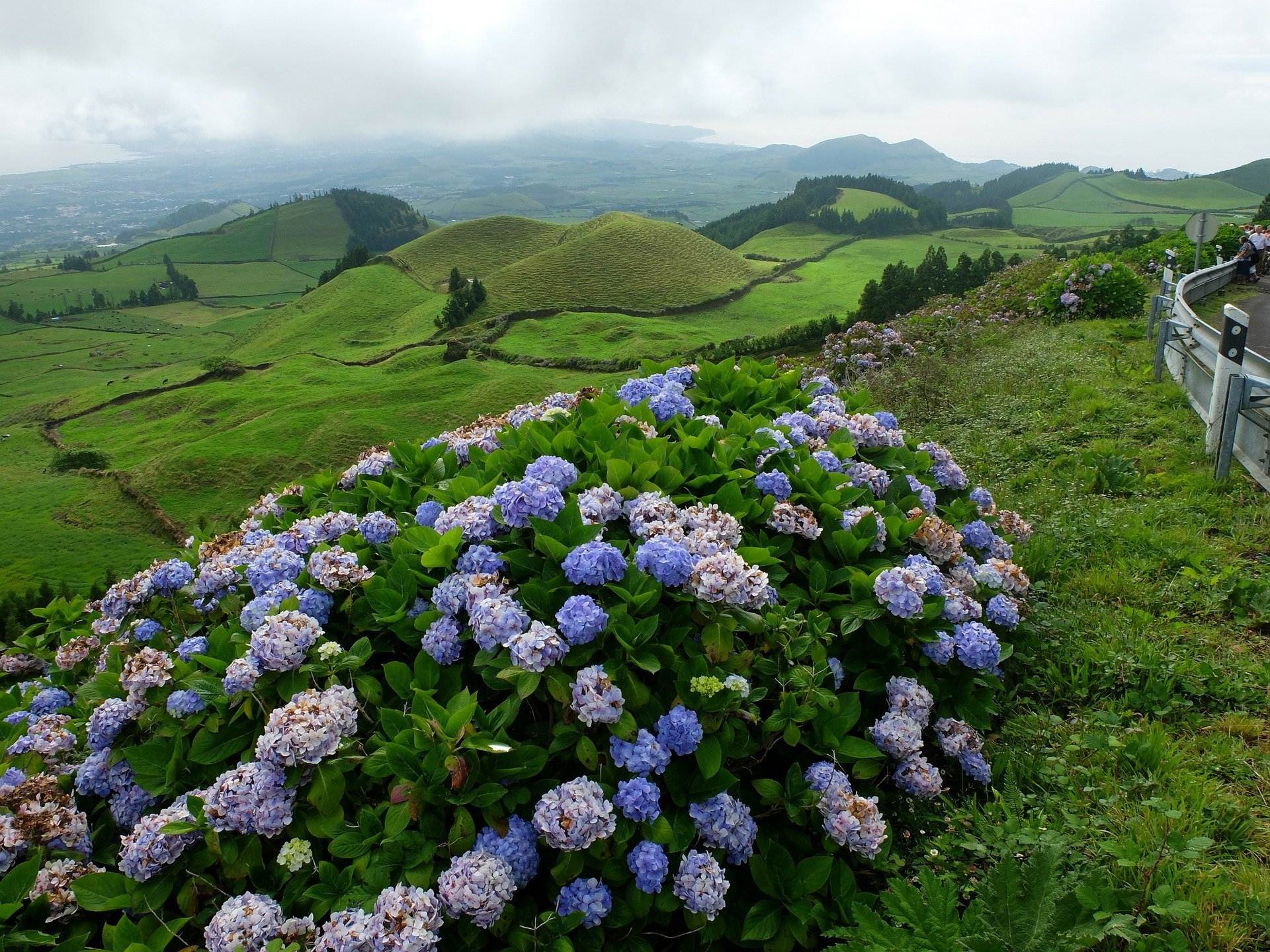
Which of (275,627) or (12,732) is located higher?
(275,627)

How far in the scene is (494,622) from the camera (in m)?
2.67

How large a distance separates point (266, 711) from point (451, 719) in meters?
0.88

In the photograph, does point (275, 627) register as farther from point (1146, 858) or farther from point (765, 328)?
point (765, 328)

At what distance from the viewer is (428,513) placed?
3.55 metres

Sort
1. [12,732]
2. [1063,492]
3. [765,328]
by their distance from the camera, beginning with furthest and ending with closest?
[765,328] < [1063,492] < [12,732]

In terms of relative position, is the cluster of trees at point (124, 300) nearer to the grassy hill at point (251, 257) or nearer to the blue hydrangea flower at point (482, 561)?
the grassy hill at point (251, 257)

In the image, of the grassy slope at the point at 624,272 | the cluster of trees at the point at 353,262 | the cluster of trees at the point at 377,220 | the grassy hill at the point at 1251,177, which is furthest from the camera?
the cluster of trees at the point at 377,220

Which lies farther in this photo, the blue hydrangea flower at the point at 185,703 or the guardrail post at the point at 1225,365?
the guardrail post at the point at 1225,365

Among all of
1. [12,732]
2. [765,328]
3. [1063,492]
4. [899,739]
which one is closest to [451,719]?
[899,739]

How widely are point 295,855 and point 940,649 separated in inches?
112

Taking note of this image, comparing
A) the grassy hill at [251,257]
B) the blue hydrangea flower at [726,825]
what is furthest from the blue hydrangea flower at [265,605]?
the grassy hill at [251,257]

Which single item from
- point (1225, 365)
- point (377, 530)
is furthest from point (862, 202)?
point (377, 530)

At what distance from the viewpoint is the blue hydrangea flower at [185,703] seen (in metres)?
2.85

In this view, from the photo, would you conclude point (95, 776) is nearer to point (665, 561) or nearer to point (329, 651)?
point (329, 651)
